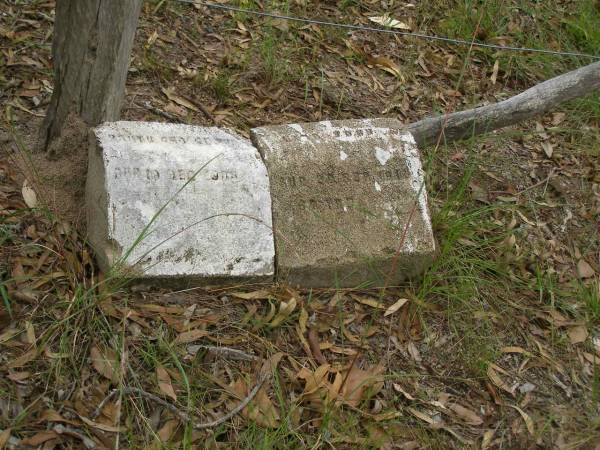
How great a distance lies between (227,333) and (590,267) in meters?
1.82

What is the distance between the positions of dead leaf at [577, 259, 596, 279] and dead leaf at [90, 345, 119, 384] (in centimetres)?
213

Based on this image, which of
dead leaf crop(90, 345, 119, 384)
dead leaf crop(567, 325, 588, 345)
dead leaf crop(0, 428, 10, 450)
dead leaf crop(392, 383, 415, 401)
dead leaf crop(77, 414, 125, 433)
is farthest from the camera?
dead leaf crop(567, 325, 588, 345)

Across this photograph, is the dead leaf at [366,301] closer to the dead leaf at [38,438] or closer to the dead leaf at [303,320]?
the dead leaf at [303,320]

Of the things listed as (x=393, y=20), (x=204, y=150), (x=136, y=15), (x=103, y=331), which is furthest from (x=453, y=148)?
(x=103, y=331)

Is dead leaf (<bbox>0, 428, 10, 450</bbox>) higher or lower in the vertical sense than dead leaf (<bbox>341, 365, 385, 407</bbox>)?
higher

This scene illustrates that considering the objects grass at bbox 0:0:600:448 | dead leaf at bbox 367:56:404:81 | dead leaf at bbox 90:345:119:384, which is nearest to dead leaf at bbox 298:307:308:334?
grass at bbox 0:0:600:448

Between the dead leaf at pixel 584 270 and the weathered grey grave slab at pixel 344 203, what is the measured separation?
3.01 ft

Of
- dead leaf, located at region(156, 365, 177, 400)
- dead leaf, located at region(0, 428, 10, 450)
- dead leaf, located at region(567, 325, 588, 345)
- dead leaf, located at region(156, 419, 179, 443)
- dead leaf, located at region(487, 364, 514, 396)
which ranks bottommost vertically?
dead leaf, located at region(567, 325, 588, 345)

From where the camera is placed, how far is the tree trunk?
2.50 meters

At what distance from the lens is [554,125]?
4.16 metres

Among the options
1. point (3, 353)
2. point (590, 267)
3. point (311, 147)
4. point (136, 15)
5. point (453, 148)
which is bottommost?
point (590, 267)

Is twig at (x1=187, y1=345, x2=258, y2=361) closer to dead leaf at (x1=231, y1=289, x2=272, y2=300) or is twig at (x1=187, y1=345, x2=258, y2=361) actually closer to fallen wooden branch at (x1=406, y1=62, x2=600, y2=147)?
dead leaf at (x1=231, y1=289, x2=272, y2=300)

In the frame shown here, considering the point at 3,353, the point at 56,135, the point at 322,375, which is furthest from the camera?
the point at 56,135

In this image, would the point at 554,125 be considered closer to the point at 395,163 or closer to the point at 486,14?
the point at 486,14
